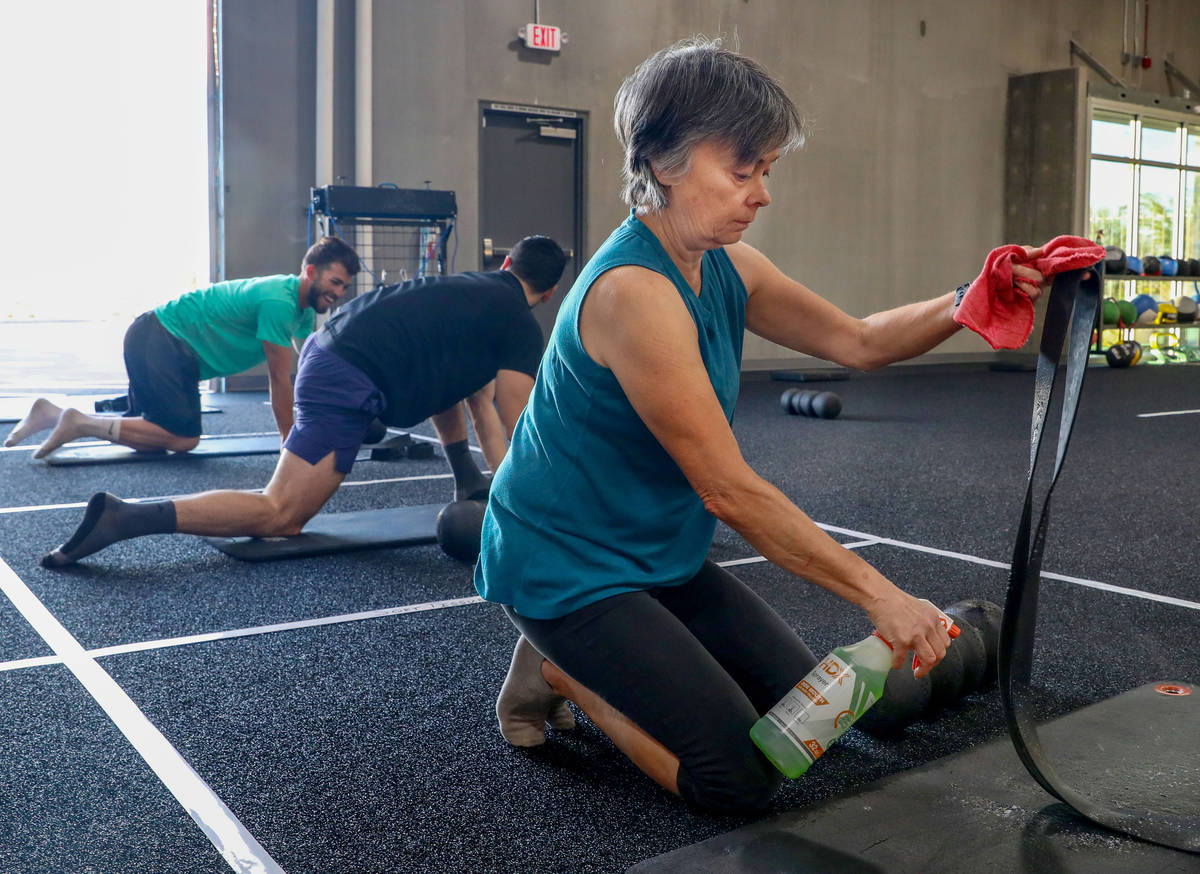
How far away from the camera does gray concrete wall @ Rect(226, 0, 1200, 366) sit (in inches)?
320

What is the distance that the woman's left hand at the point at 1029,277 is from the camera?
1578 millimetres

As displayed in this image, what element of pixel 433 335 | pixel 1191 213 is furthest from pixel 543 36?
pixel 1191 213

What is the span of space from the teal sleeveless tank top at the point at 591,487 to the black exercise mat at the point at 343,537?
1793mm

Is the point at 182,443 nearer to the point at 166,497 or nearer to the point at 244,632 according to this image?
the point at 166,497

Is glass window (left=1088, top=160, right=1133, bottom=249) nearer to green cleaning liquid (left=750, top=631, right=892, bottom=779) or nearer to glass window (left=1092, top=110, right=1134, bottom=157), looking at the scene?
glass window (left=1092, top=110, right=1134, bottom=157)

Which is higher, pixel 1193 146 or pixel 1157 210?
pixel 1193 146

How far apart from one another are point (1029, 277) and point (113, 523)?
2.58 meters

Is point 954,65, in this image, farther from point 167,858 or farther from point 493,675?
point 167,858

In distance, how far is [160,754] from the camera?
77.5 inches

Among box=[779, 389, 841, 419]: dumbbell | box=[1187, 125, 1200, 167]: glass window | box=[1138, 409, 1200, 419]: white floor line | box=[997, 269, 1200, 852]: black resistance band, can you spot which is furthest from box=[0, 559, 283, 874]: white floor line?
box=[1187, 125, 1200, 167]: glass window

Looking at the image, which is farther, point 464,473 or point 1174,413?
point 1174,413

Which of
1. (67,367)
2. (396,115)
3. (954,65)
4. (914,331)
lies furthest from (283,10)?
(914,331)

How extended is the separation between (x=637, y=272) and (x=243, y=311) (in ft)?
12.3

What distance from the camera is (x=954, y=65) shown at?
11164 millimetres
